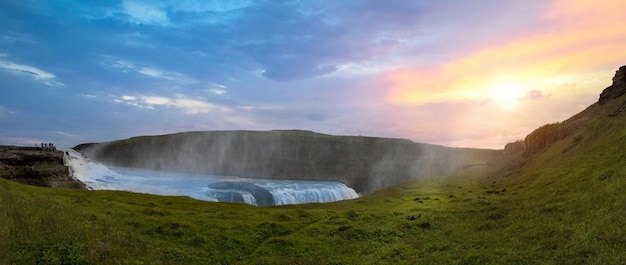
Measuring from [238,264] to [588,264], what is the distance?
2263 centimetres

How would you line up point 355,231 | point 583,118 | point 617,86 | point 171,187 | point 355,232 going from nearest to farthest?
point 355,232 < point 355,231 < point 617,86 < point 583,118 < point 171,187

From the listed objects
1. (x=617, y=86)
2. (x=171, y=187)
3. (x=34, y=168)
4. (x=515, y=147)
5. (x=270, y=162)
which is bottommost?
(x=171, y=187)

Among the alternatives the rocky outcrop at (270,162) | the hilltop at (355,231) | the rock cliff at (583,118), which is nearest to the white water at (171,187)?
the hilltop at (355,231)

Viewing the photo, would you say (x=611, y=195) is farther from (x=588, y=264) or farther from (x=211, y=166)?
(x=211, y=166)

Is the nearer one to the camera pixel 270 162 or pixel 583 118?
pixel 583 118

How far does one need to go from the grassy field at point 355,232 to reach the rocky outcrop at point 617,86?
30.5 m

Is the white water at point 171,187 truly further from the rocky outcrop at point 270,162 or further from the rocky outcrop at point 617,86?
the rocky outcrop at point 270,162

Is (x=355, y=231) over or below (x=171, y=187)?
over

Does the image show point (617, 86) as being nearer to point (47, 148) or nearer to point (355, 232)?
point (355, 232)

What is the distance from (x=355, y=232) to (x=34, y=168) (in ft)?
210

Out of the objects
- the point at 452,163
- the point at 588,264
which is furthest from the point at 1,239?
the point at 452,163

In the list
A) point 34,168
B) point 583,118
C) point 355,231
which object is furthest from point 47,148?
point 583,118

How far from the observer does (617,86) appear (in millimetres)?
71438

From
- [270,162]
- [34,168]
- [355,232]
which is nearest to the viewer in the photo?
[355,232]
